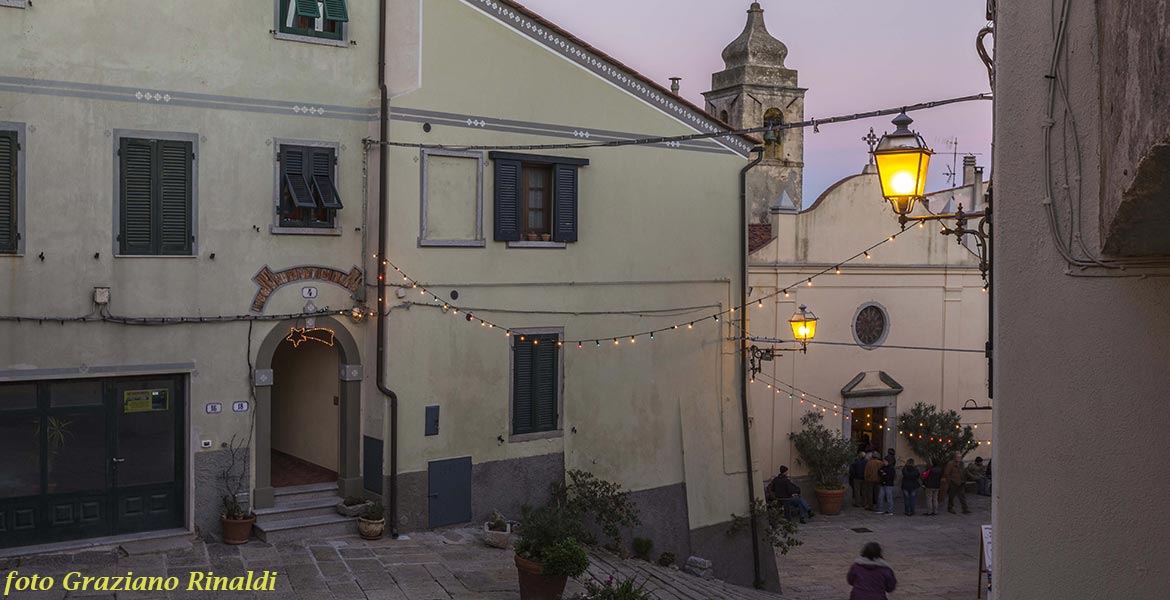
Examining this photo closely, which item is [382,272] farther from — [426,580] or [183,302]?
[426,580]

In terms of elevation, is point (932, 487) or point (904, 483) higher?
point (904, 483)

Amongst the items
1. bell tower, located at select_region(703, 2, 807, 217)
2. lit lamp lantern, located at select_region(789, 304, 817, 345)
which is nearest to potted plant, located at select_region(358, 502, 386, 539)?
lit lamp lantern, located at select_region(789, 304, 817, 345)

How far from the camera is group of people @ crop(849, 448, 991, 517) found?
81.9 feet

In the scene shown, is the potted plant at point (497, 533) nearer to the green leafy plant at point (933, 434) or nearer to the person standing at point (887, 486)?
the person standing at point (887, 486)

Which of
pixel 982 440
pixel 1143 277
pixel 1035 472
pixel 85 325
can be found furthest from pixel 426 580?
pixel 982 440

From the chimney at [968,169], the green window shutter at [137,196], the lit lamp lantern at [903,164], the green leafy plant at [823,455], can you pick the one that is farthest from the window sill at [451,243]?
the chimney at [968,169]

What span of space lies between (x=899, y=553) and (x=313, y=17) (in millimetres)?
14999

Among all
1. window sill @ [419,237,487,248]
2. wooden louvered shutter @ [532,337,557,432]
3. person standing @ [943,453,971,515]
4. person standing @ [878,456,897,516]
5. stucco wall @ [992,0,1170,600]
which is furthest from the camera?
person standing @ [943,453,971,515]

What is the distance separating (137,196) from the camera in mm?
14109

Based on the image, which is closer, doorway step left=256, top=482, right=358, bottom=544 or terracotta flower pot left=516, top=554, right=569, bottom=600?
terracotta flower pot left=516, top=554, right=569, bottom=600

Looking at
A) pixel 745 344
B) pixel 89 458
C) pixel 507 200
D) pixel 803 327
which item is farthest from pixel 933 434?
pixel 89 458

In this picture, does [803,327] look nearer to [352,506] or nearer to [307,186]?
[352,506]

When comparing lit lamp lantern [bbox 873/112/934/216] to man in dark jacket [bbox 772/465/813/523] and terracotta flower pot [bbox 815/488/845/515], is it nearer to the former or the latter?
man in dark jacket [bbox 772/465/813/523]

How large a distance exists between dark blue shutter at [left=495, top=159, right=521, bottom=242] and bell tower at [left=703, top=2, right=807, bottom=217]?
20.7 metres
